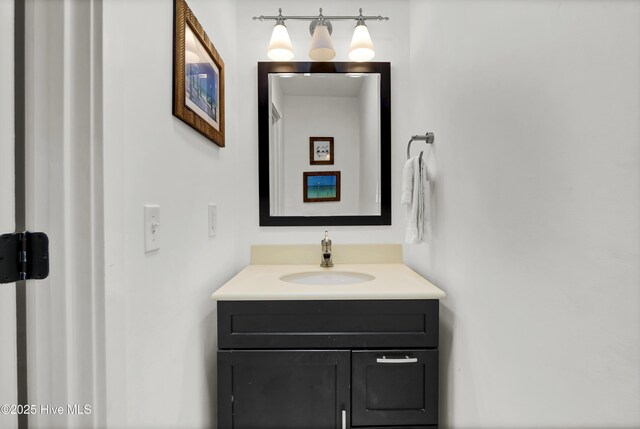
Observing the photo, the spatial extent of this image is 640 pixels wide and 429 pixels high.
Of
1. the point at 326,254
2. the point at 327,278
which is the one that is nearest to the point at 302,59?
the point at 326,254

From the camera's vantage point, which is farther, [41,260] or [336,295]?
[336,295]

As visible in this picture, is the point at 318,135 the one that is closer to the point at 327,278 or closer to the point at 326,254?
the point at 326,254

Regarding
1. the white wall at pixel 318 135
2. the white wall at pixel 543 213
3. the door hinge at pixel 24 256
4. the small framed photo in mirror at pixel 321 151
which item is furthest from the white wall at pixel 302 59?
the door hinge at pixel 24 256

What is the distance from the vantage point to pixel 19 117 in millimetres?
500

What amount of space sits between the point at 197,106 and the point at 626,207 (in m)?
1.08

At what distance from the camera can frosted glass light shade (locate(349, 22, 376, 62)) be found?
4.75 feet

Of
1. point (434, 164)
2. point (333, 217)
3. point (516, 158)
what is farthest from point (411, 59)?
point (516, 158)

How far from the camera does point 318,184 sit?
1.55 metres

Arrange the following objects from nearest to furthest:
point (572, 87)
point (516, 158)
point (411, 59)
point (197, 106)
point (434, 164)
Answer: point (572, 87), point (516, 158), point (197, 106), point (434, 164), point (411, 59)

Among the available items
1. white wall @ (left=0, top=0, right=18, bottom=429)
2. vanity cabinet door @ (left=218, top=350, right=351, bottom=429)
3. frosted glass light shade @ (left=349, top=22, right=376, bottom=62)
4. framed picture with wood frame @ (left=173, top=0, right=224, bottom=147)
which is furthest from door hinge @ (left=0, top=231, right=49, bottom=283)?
frosted glass light shade @ (left=349, top=22, right=376, bottom=62)

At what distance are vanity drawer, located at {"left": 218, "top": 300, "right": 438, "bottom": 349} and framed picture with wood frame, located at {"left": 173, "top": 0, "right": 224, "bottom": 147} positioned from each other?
2.07 feet

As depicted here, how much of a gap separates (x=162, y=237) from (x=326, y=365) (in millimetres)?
664

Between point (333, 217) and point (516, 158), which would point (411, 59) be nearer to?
point (333, 217)

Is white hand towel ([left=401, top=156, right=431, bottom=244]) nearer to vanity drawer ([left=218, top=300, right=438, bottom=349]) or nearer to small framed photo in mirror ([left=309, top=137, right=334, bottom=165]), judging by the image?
vanity drawer ([left=218, top=300, right=438, bottom=349])
